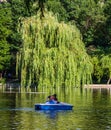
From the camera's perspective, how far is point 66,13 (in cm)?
8831

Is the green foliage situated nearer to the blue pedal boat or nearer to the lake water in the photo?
the lake water

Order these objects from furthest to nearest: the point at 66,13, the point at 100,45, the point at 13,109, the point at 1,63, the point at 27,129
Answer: the point at 66,13 < the point at 100,45 < the point at 1,63 < the point at 13,109 < the point at 27,129

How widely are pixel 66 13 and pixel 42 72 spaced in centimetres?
4608

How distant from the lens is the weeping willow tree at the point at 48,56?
42622 mm

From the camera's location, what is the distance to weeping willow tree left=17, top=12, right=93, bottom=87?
140 feet

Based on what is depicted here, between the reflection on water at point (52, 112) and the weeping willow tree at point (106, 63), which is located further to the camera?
the weeping willow tree at point (106, 63)

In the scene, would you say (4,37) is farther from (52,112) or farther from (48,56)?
(52,112)

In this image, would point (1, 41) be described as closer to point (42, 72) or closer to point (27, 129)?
point (42, 72)

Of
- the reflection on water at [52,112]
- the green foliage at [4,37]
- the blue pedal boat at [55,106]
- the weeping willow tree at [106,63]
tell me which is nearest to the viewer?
the reflection on water at [52,112]

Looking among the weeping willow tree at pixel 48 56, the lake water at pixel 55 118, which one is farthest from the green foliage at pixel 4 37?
the lake water at pixel 55 118

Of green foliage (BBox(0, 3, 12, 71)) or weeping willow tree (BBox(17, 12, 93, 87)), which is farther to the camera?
green foliage (BBox(0, 3, 12, 71))

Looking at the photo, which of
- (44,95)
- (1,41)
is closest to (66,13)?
(1,41)

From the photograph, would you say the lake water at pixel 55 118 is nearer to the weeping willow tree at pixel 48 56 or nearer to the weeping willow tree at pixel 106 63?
the weeping willow tree at pixel 48 56

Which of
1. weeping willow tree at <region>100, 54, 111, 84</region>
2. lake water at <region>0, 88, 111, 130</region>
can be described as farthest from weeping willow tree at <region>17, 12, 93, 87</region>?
weeping willow tree at <region>100, 54, 111, 84</region>
